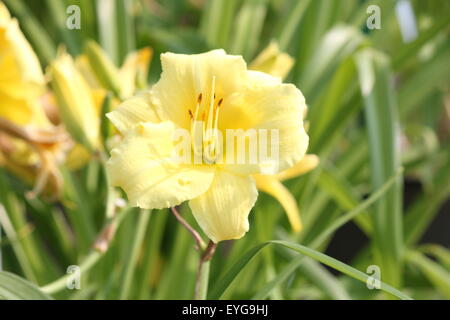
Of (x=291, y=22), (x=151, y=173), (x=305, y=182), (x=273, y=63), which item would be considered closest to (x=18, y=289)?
(x=151, y=173)

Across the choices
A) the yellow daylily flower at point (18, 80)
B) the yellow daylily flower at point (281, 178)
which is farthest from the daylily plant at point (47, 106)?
the yellow daylily flower at point (281, 178)

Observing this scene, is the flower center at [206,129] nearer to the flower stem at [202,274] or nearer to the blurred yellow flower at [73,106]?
the flower stem at [202,274]

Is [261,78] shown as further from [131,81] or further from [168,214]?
[168,214]

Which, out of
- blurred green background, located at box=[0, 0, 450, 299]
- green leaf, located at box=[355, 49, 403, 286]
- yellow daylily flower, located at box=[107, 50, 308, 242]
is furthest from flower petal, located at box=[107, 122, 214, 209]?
green leaf, located at box=[355, 49, 403, 286]

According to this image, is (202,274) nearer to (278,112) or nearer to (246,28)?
Result: (278,112)

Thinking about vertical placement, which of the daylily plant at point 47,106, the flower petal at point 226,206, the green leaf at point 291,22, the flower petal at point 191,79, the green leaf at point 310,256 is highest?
the green leaf at point 291,22

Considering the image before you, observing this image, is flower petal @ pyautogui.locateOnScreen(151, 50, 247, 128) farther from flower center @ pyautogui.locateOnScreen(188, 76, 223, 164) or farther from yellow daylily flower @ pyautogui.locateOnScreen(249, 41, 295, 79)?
yellow daylily flower @ pyautogui.locateOnScreen(249, 41, 295, 79)

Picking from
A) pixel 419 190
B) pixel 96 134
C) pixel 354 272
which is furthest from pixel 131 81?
pixel 419 190
